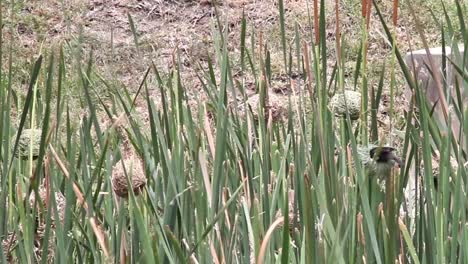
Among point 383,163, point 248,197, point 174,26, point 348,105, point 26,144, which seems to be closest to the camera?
point 383,163

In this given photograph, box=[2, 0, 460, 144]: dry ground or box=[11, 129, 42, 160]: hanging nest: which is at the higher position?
box=[2, 0, 460, 144]: dry ground

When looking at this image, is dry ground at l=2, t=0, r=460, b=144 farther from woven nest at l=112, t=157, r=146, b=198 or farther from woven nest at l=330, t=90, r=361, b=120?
woven nest at l=112, t=157, r=146, b=198

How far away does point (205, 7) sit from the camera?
5.03 meters

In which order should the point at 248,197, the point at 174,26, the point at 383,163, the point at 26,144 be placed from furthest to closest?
the point at 174,26 < the point at 26,144 < the point at 248,197 < the point at 383,163

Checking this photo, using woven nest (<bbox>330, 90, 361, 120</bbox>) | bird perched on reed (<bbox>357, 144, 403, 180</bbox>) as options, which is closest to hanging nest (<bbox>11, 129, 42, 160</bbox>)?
woven nest (<bbox>330, 90, 361, 120</bbox>)

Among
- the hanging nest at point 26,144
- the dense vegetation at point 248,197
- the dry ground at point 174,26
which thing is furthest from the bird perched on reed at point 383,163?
the dry ground at point 174,26

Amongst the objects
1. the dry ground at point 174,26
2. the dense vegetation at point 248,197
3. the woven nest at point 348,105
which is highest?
the dry ground at point 174,26

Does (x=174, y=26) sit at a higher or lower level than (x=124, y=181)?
higher

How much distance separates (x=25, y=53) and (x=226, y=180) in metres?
3.54

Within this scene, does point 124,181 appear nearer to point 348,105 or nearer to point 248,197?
point 248,197

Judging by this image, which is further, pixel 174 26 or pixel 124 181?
pixel 174 26

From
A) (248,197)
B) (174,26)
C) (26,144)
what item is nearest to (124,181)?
(248,197)

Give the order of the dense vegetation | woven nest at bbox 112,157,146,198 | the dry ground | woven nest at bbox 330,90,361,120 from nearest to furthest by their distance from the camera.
A: the dense vegetation
woven nest at bbox 112,157,146,198
woven nest at bbox 330,90,361,120
the dry ground

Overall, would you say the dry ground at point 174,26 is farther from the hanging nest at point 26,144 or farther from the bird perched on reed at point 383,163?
the bird perched on reed at point 383,163
